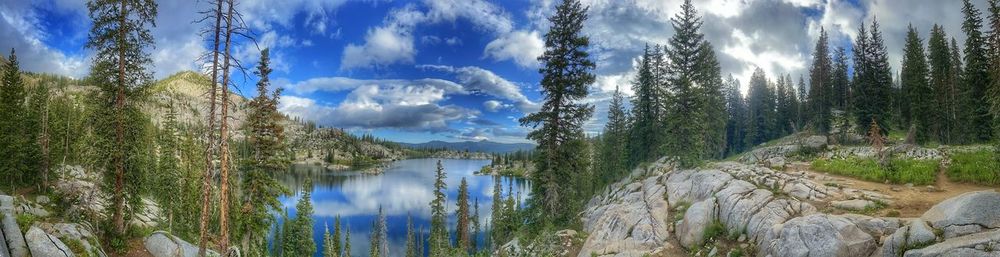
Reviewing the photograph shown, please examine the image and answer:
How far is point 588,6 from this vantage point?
2106 cm

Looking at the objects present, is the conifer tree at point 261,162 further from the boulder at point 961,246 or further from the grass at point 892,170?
the grass at point 892,170

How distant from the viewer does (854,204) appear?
44.5 feet

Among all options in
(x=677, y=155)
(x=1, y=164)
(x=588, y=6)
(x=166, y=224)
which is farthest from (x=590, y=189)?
(x=1, y=164)

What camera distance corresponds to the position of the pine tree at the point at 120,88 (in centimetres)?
1869

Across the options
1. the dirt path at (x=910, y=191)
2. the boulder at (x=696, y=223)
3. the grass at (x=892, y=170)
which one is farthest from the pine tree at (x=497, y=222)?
the grass at (x=892, y=170)

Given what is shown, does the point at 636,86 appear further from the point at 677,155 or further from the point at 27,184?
the point at 27,184

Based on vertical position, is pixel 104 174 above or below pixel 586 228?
above

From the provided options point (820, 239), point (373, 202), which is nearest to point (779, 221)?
point (820, 239)

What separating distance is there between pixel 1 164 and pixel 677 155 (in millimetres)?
56832

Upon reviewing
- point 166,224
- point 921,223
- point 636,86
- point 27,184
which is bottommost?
point 166,224

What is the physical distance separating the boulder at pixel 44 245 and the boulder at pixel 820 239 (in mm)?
24936

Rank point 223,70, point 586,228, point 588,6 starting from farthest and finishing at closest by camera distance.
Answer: point 586,228 < point 588,6 < point 223,70

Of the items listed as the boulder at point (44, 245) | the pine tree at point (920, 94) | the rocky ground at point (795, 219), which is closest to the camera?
the rocky ground at point (795, 219)

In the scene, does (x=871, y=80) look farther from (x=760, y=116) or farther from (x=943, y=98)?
(x=760, y=116)
